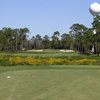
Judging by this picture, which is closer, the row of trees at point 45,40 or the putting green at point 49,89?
the putting green at point 49,89

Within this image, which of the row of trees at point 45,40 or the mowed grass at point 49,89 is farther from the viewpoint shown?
the row of trees at point 45,40

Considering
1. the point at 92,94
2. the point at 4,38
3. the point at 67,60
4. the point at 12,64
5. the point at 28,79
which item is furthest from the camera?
the point at 4,38

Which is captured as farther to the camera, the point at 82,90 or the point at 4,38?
the point at 4,38

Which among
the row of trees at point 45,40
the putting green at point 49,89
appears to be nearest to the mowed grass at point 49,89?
the putting green at point 49,89

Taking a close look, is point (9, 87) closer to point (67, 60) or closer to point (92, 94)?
point (92, 94)

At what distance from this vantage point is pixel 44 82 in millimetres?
20844

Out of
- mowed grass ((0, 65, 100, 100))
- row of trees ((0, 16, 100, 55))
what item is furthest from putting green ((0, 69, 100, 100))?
row of trees ((0, 16, 100, 55))

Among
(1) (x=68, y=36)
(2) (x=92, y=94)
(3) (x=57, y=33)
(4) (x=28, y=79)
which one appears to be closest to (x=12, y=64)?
(4) (x=28, y=79)

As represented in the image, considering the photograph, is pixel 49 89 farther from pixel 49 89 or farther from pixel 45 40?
pixel 45 40

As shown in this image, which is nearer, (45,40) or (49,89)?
(49,89)

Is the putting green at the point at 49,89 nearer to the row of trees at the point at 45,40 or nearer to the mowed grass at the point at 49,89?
the mowed grass at the point at 49,89

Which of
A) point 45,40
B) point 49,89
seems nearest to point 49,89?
point 49,89

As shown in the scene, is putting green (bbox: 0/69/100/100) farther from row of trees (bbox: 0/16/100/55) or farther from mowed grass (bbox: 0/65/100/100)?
row of trees (bbox: 0/16/100/55)

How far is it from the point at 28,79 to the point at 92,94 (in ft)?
21.3
